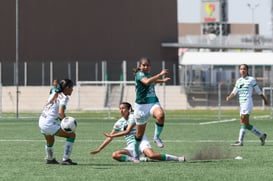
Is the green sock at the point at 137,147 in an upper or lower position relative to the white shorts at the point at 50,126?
lower

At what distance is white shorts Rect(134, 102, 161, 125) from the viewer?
647 inches

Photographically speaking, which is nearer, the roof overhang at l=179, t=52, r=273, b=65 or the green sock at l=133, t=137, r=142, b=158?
the green sock at l=133, t=137, r=142, b=158

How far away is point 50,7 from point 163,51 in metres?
12.2

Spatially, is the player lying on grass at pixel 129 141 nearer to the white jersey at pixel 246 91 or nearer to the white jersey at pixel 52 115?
the white jersey at pixel 52 115

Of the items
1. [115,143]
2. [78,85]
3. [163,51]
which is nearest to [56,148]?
[115,143]

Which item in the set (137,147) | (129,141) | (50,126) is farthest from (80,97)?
(50,126)

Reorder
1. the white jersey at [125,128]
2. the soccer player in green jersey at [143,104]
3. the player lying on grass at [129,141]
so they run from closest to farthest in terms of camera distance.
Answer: the soccer player in green jersey at [143,104]
the player lying on grass at [129,141]
the white jersey at [125,128]

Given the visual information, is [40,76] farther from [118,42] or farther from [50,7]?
[118,42]

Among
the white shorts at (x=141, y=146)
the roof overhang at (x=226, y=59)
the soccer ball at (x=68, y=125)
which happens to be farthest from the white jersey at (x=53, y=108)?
the roof overhang at (x=226, y=59)

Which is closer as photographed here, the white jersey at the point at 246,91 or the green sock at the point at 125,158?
the green sock at the point at 125,158

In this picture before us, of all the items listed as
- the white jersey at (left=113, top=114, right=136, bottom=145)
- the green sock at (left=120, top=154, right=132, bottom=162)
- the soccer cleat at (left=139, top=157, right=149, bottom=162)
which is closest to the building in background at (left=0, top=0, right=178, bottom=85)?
the white jersey at (left=113, top=114, right=136, bottom=145)

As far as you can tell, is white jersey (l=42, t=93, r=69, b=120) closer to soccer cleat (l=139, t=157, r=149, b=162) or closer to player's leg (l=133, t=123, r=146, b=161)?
player's leg (l=133, t=123, r=146, b=161)

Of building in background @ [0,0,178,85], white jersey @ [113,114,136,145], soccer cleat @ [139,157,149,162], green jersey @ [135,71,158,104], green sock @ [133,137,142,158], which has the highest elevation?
building in background @ [0,0,178,85]

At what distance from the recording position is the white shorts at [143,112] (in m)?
16.4
